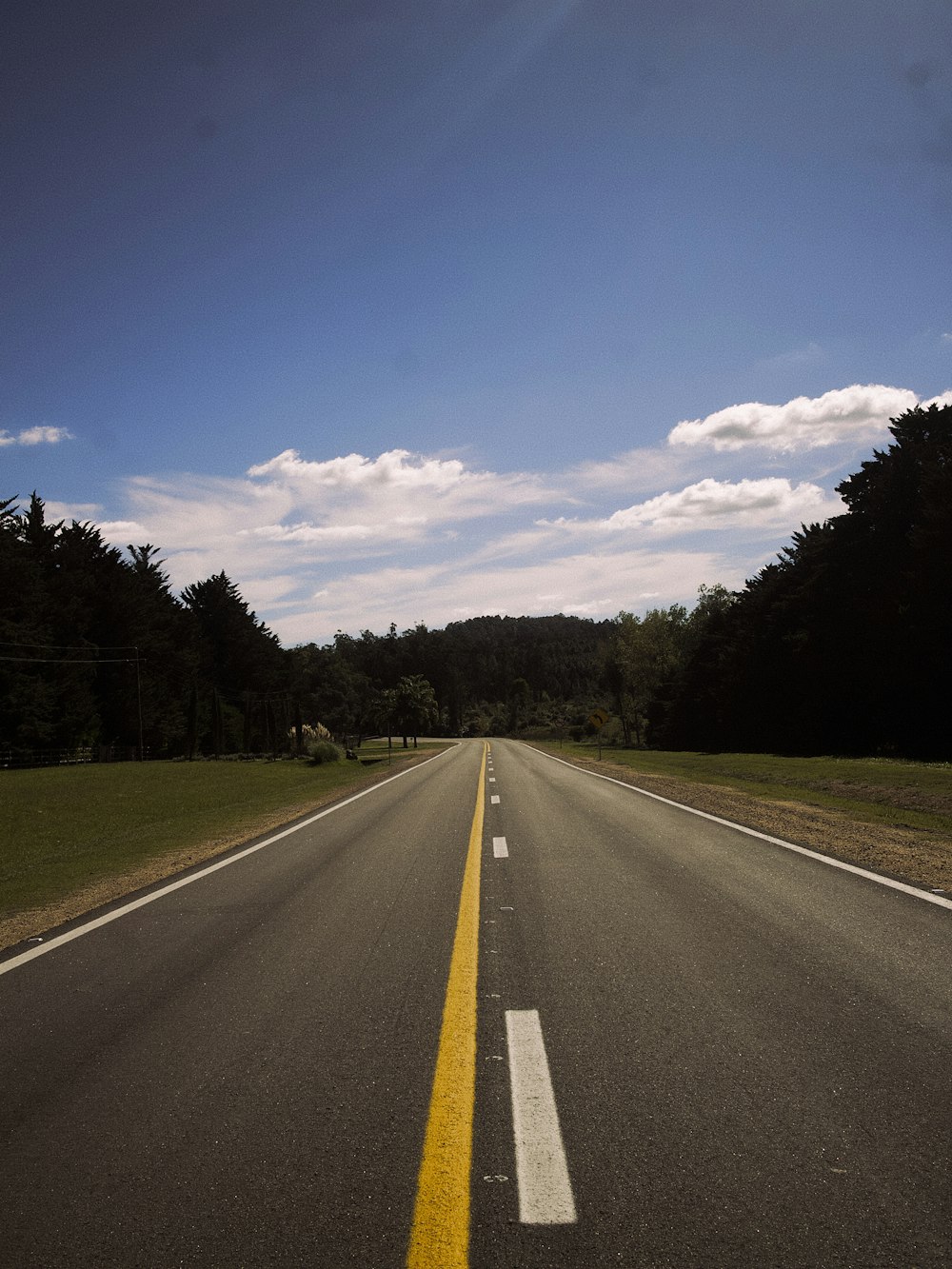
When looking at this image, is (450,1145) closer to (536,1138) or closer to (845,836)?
(536,1138)

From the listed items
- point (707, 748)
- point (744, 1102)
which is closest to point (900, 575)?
point (707, 748)

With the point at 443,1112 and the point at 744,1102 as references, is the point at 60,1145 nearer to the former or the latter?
the point at 443,1112

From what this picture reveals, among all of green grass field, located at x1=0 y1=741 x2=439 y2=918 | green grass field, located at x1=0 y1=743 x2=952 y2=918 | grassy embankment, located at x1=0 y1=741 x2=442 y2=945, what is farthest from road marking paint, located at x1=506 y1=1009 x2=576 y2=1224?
green grass field, located at x1=0 y1=743 x2=952 y2=918

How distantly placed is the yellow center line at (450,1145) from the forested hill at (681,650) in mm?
34221

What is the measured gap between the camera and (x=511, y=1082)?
3869mm

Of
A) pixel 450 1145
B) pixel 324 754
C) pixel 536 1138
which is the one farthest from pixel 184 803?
pixel 324 754

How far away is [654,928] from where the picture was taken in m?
6.75

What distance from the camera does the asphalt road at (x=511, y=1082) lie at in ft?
9.02

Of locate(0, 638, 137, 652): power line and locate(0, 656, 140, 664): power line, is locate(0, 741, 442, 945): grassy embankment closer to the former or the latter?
locate(0, 656, 140, 664): power line

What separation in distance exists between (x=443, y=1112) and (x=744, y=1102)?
1.35 meters

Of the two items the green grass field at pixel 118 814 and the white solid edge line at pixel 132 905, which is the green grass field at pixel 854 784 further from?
the green grass field at pixel 118 814

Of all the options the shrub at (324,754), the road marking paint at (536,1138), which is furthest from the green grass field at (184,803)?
the shrub at (324,754)

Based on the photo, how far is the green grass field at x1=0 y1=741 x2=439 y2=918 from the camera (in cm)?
1186

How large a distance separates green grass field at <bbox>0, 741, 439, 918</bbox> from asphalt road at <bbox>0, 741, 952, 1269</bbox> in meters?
4.44
